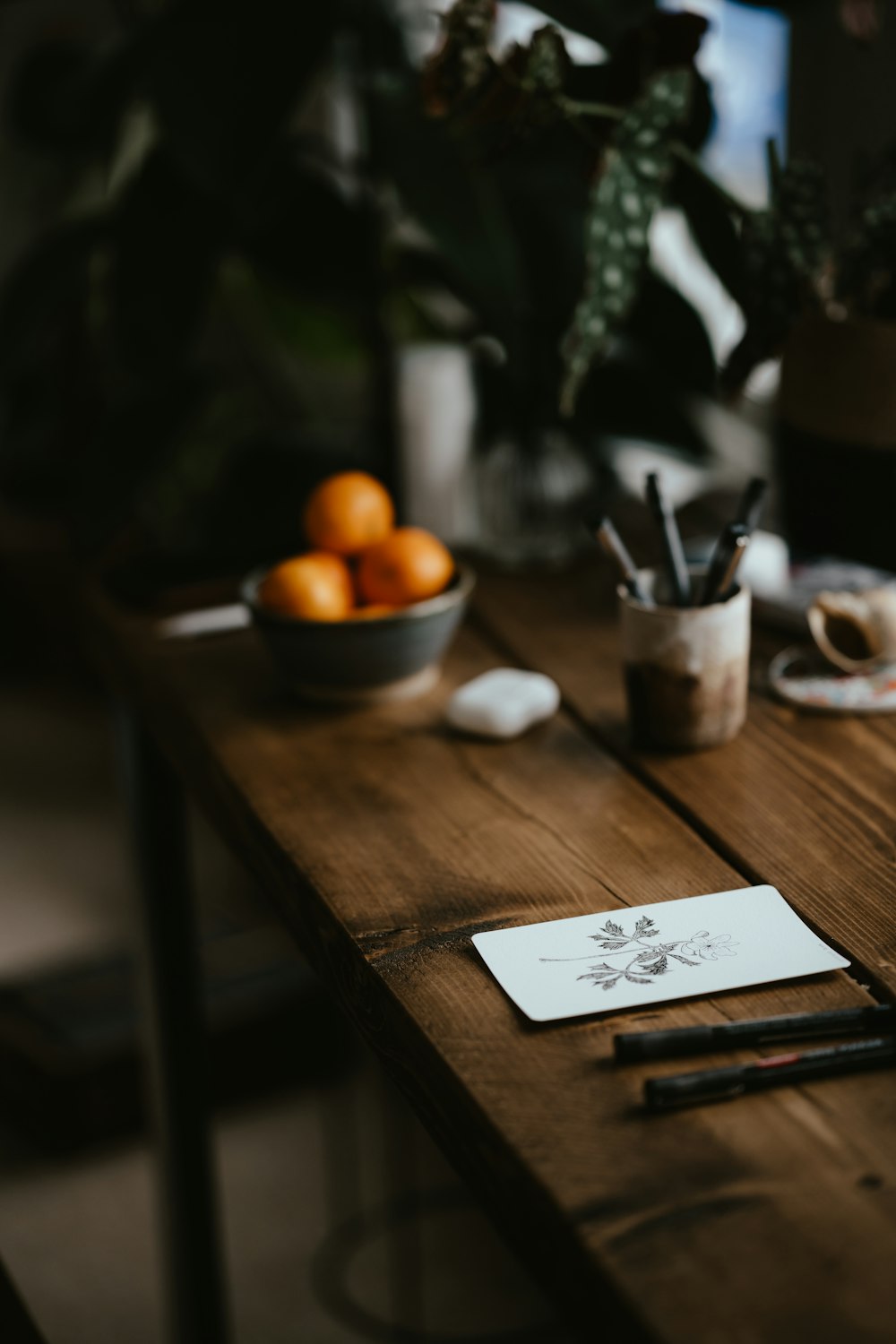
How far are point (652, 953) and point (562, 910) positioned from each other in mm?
70

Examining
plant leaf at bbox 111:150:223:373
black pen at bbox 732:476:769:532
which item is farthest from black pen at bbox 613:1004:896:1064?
plant leaf at bbox 111:150:223:373

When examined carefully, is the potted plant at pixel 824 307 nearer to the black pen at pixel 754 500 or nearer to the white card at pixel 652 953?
the black pen at pixel 754 500

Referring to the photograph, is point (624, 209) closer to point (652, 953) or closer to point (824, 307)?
point (824, 307)

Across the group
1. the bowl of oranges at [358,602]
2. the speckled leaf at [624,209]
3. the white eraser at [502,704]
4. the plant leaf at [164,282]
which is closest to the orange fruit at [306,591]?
the bowl of oranges at [358,602]

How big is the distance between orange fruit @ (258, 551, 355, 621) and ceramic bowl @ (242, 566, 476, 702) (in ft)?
0.03

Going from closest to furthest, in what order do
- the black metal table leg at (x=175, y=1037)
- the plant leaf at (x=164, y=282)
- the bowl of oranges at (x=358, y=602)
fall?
the bowl of oranges at (x=358, y=602) < the black metal table leg at (x=175, y=1037) < the plant leaf at (x=164, y=282)

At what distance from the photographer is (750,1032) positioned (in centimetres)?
66

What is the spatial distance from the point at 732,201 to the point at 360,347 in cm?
111

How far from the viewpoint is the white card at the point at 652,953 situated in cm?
71

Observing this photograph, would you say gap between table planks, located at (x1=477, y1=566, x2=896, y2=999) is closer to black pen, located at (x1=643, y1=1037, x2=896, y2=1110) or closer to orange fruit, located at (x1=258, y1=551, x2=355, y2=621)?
black pen, located at (x1=643, y1=1037, x2=896, y2=1110)

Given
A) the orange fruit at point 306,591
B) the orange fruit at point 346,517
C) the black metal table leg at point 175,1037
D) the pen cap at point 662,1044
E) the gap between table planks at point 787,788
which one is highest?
the orange fruit at point 346,517

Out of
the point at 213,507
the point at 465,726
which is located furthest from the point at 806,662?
the point at 213,507

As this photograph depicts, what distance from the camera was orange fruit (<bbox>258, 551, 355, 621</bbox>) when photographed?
1.08 metres

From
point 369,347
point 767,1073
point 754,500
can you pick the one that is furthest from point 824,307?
point 369,347
